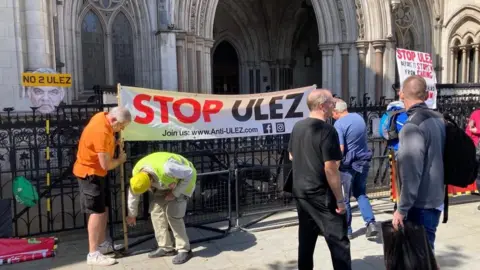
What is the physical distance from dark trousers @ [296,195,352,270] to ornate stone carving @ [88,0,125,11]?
389 inches

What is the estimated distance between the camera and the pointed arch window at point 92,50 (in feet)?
38.5

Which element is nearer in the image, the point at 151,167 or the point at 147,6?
the point at 151,167

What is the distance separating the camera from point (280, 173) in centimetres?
714

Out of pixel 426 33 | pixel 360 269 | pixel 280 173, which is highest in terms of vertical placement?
pixel 426 33

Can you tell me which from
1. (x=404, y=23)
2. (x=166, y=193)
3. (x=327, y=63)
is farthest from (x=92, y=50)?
(x=404, y=23)

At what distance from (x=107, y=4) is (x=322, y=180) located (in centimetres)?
1008

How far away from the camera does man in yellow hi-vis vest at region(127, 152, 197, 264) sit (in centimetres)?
434

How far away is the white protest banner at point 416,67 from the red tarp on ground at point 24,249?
5.99 m

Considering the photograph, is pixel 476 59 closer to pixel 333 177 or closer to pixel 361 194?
pixel 361 194

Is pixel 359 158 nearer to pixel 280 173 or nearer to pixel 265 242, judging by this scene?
pixel 265 242

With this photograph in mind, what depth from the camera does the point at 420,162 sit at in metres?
3.12

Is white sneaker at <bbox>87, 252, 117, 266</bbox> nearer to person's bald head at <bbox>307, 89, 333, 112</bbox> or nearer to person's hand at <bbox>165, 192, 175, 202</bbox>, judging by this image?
person's hand at <bbox>165, 192, 175, 202</bbox>

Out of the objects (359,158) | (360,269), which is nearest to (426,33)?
(359,158)

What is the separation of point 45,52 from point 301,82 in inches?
555
